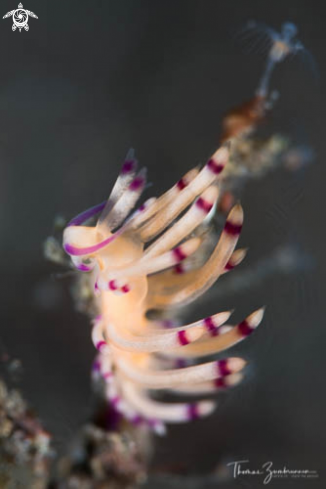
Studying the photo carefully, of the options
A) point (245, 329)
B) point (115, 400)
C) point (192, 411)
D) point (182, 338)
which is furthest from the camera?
point (115, 400)

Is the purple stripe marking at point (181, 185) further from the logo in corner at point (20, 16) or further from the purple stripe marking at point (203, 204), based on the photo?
the logo in corner at point (20, 16)

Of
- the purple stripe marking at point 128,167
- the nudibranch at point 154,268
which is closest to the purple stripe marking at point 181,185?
the nudibranch at point 154,268

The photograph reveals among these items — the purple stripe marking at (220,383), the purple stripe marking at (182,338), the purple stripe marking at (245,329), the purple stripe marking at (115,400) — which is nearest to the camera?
the purple stripe marking at (182,338)

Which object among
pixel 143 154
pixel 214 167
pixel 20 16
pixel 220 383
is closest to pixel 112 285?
pixel 214 167

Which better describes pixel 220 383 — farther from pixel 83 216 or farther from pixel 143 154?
pixel 143 154

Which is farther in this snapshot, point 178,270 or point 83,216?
point 178,270
